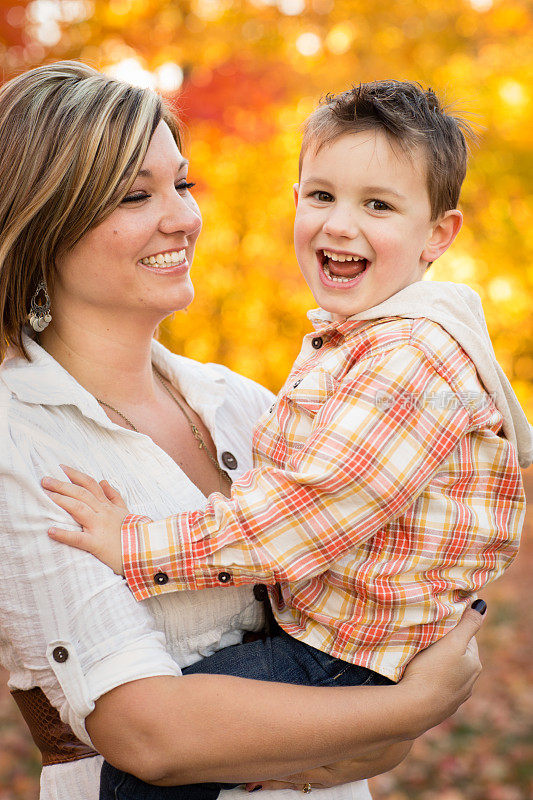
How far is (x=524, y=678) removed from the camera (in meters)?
5.75

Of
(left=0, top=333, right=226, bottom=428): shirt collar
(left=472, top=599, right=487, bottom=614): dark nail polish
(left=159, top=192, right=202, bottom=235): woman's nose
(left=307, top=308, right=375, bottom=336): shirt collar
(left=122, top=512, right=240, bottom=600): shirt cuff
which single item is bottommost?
(left=472, top=599, right=487, bottom=614): dark nail polish

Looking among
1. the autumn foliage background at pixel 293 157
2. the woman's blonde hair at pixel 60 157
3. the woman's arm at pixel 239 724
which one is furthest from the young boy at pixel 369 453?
the autumn foliage background at pixel 293 157

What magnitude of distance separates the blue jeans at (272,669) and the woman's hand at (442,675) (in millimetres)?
87

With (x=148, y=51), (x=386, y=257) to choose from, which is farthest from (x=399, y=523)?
(x=148, y=51)

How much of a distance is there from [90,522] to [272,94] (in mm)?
5378

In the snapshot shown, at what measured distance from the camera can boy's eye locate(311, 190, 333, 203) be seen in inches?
80.3

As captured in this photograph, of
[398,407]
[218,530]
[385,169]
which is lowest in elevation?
[218,530]

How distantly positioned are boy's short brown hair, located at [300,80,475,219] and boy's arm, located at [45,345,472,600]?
1.70ft

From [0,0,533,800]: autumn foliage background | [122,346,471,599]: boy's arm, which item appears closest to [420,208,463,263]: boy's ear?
[122,346,471,599]: boy's arm

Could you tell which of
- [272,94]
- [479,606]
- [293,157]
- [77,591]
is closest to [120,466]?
[77,591]

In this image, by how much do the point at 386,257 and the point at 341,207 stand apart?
0.52ft

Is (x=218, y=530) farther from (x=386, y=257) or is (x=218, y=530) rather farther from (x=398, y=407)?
(x=386, y=257)

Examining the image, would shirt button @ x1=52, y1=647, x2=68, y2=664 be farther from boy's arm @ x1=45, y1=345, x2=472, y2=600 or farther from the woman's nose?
the woman's nose

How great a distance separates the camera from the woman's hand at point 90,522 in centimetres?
173
